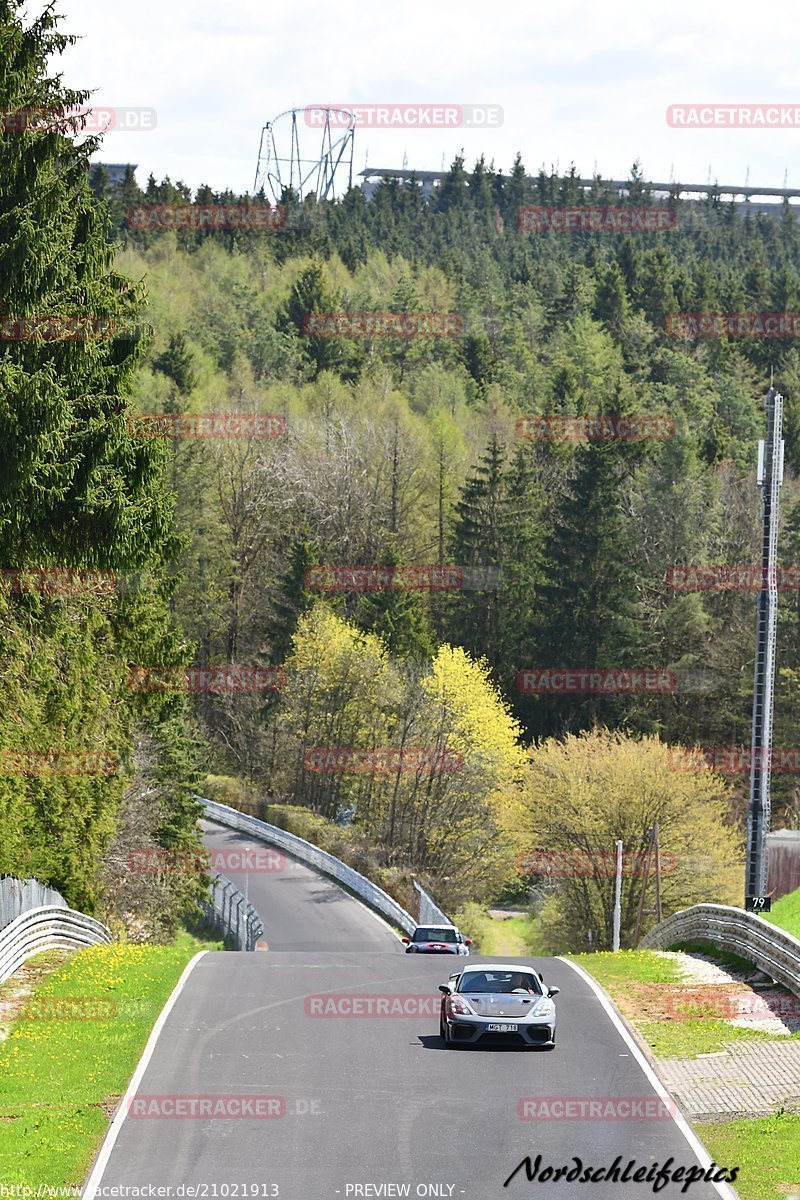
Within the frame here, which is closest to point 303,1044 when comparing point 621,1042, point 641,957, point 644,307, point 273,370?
point 621,1042

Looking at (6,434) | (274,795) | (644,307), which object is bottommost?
(274,795)

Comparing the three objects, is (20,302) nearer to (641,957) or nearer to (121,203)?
(641,957)

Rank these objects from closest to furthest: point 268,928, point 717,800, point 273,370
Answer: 1. point 268,928
2. point 717,800
3. point 273,370

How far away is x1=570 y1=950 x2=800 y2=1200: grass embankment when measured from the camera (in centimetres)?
1537

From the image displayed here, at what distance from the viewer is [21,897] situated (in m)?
29.2

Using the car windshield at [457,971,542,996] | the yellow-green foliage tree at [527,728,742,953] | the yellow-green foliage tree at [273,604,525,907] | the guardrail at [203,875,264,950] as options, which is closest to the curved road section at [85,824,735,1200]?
the car windshield at [457,971,542,996]

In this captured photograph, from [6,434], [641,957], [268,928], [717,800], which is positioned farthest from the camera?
[717,800]

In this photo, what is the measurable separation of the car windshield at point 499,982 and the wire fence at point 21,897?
8840mm

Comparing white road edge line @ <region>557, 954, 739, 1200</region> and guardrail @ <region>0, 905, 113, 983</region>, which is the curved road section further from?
guardrail @ <region>0, 905, 113, 983</region>

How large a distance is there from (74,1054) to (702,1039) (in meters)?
8.66

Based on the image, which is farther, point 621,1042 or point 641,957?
point 641,957

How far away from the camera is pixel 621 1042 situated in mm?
21938

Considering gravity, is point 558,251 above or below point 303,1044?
above

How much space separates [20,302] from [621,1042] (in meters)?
14.3
